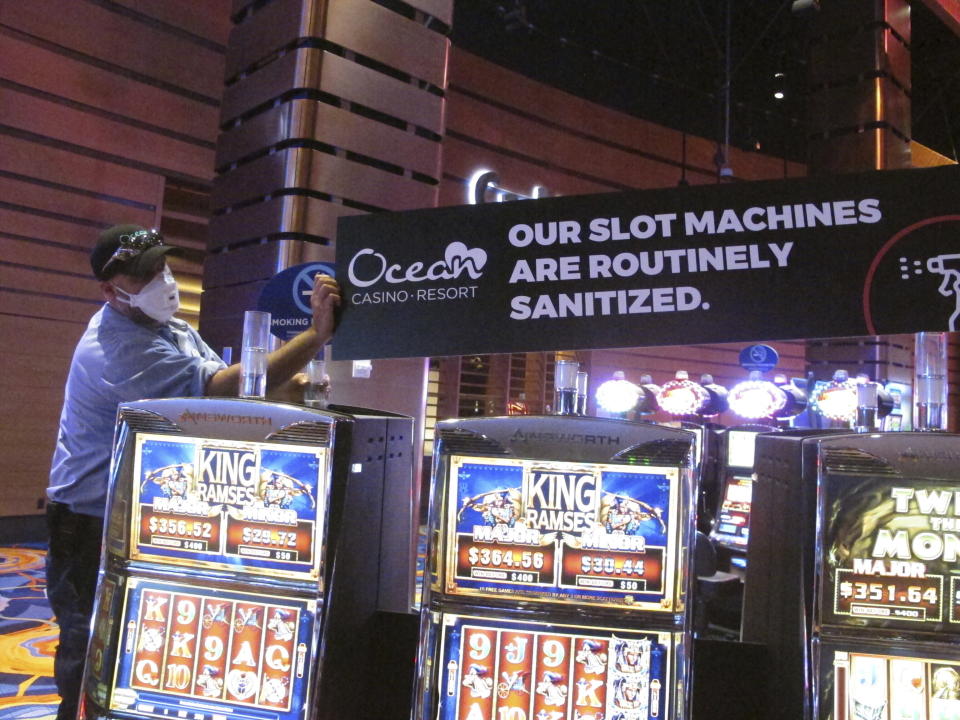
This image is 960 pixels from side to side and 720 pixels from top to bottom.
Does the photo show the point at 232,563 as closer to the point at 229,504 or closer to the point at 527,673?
the point at 229,504

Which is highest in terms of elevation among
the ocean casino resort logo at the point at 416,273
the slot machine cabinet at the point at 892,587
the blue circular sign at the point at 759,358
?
the blue circular sign at the point at 759,358

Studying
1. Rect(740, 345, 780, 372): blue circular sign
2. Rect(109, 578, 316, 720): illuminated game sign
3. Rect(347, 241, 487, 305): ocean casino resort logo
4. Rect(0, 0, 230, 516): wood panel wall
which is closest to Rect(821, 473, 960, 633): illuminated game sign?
Rect(347, 241, 487, 305): ocean casino resort logo

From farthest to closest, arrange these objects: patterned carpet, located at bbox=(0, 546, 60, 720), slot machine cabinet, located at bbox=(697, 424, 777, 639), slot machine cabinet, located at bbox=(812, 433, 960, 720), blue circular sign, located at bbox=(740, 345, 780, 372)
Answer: blue circular sign, located at bbox=(740, 345, 780, 372) < slot machine cabinet, located at bbox=(697, 424, 777, 639) < patterned carpet, located at bbox=(0, 546, 60, 720) < slot machine cabinet, located at bbox=(812, 433, 960, 720)

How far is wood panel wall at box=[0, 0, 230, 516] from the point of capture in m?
6.20

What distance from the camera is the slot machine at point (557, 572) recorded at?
5.00ft

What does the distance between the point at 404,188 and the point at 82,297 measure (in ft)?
12.5

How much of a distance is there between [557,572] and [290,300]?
110cm

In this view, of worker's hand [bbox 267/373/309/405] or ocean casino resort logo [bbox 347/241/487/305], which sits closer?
ocean casino resort logo [bbox 347/241/487/305]

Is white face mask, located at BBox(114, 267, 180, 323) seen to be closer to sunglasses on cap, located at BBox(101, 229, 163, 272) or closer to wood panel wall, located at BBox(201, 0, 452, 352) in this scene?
sunglasses on cap, located at BBox(101, 229, 163, 272)

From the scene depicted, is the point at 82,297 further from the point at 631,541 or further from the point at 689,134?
the point at 689,134

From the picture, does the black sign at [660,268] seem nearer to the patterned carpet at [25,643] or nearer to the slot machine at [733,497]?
the patterned carpet at [25,643]

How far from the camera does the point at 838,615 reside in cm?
149

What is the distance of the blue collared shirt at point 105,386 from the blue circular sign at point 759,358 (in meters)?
7.11

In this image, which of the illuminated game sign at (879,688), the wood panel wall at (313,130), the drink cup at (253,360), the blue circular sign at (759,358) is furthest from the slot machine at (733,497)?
the drink cup at (253,360)
